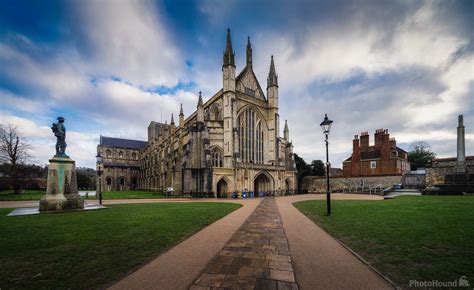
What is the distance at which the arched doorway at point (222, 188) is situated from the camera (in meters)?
28.2

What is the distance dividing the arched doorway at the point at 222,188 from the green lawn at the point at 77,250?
2004 centimetres

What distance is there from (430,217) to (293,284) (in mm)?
8032

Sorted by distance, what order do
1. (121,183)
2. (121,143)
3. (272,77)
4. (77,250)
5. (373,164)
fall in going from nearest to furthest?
(77,250) → (373,164) → (272,77) → (121,183) → (121,143)

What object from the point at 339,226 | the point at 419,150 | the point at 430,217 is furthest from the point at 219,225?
the point at 419,150

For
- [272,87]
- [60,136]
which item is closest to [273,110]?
[272,87]

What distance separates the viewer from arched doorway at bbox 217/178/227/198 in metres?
28.2

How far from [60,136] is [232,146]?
62.3 feet

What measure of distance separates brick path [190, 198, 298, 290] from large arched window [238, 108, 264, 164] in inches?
1007

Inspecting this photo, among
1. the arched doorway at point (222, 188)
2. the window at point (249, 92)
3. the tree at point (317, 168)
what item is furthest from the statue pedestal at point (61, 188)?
the tree at point (317, 168)

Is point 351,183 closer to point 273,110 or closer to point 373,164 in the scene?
point 373,164

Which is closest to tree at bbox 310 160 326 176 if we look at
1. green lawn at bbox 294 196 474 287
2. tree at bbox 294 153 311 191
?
tree at bbox 294 153 311 191

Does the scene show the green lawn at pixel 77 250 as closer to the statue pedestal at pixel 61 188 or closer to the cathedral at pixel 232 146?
the statue pedestal at pixel 61 188

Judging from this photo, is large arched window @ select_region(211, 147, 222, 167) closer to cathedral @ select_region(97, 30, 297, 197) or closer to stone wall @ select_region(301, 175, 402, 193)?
cathedral @ select_region(97, 30, 297, 197)

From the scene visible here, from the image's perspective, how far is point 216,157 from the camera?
97.8 ft
